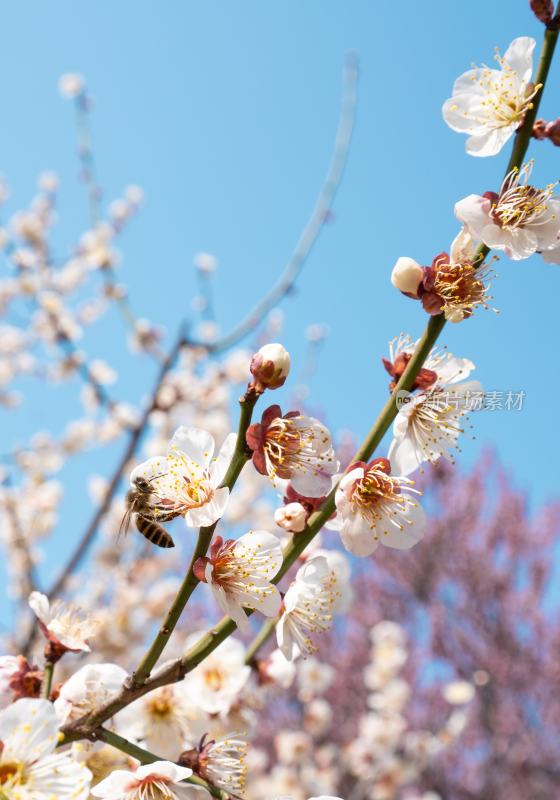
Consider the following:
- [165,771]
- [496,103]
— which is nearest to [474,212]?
[496,103]

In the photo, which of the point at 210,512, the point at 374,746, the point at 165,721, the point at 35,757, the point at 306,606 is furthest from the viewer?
the point at 374,746

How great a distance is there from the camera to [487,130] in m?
1.36

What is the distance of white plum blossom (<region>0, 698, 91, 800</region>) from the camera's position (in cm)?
94

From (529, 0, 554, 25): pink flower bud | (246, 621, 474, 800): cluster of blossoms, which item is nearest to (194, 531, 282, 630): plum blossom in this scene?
(529, 0, 554, 25): pink flower bud

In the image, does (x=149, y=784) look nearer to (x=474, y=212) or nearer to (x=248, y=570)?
(x=248, y=570)

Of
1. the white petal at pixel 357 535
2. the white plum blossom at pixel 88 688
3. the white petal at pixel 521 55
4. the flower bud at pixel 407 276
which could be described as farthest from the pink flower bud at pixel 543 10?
the white plum blossom at pixel 88 688

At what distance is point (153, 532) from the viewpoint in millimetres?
1278

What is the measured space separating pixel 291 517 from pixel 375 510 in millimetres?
135

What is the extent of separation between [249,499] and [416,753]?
3499 millimetres

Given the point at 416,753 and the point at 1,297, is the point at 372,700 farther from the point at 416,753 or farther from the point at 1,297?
the point at 1,297

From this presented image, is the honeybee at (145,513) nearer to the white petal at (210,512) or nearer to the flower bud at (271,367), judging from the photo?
the white petal at (210,512)

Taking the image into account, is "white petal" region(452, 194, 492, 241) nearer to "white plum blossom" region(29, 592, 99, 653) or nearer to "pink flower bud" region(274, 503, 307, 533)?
"pink flower bud" region(274, 503, 307, 533)

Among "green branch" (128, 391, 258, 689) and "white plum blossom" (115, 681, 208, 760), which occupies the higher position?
"green branch" (128, 391, 258, 689)

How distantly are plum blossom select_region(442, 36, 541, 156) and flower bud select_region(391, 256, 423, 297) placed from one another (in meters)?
0.32
